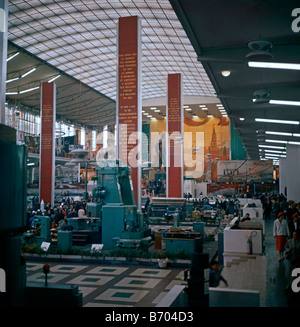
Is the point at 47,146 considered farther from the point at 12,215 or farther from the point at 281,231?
the point at 12,215

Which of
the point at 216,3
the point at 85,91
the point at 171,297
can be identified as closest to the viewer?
the point at 171,297

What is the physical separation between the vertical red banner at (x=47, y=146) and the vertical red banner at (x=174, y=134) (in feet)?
28.5

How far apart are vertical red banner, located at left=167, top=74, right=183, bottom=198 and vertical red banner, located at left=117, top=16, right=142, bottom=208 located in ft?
26.7

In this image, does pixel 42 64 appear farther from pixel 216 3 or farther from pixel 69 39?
pixel 216 3

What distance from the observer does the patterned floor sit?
7.36m

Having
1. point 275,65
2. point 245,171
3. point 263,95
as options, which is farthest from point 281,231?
point 245,171

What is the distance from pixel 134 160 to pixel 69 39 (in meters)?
20.4

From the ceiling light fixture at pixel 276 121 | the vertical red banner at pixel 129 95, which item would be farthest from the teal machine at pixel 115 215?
the ceiling light fixture at pixel 276 121

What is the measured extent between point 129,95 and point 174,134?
28.1 feet

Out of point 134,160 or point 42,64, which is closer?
point 134,160

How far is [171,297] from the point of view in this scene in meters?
5.07

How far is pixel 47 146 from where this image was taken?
1050 inches

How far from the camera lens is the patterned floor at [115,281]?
736cm
